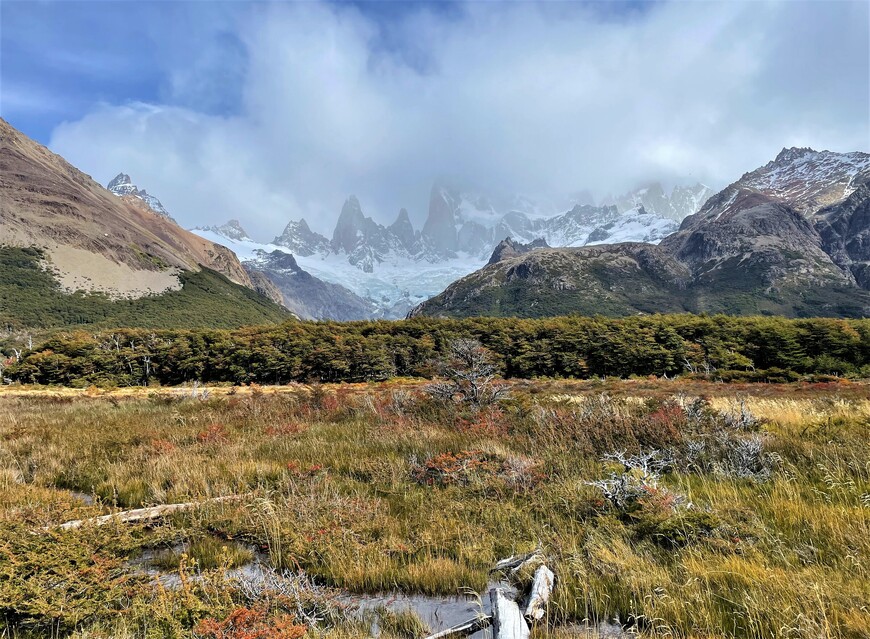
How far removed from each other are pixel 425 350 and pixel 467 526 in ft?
215

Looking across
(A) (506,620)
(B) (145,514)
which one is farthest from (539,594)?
(B) (145,514)

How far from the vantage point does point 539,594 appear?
3.05 meters

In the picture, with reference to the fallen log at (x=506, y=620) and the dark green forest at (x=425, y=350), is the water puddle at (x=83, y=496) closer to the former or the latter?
the fallen log at (x=506, y=620)

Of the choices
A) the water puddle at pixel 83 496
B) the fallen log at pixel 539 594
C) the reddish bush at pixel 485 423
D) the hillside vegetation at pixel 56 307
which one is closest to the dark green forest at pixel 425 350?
the reddish bush at pixel 485 423

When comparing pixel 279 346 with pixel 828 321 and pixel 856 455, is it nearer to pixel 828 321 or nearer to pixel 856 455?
pixel 856 455

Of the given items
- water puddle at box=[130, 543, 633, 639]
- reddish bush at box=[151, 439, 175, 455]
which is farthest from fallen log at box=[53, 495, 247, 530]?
reddish bush at box=[151, 439, 175, 455]

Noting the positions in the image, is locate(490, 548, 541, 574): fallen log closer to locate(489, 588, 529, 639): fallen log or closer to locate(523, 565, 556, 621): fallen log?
locate(523, 565, 556, 621): fallen log

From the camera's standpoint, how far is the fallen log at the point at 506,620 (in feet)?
8.77

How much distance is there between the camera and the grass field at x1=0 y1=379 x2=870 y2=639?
9.89 ft

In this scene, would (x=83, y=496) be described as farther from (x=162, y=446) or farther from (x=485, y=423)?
(x=485, y=423)

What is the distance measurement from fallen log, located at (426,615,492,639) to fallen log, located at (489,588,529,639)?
0.45 feet

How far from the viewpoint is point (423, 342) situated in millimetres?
70500

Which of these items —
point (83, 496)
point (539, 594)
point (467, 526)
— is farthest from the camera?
point (83, 496)

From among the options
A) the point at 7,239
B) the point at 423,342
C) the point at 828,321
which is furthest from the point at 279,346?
the point at 7,239
